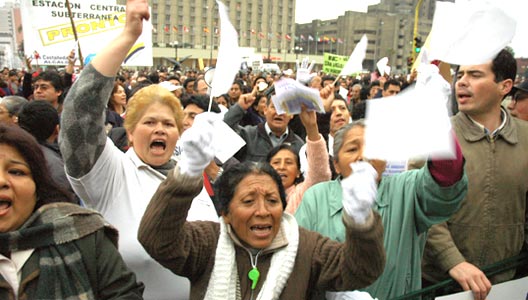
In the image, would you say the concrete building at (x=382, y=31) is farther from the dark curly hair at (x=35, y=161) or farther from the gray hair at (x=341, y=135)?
the dark curly hair at (x=35, y=161)

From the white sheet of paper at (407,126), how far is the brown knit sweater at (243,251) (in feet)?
0.82

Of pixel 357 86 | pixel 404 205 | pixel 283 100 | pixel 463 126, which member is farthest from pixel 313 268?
pixel 357 86

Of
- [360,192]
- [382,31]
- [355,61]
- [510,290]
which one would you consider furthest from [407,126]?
[382,31]

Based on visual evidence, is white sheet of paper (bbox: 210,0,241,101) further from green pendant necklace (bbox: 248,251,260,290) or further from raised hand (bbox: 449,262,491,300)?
raised hand (bbox: 449,262,491,300)

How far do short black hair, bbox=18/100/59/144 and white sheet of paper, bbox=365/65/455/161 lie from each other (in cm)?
→ 272

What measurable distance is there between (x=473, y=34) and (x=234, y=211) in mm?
1172

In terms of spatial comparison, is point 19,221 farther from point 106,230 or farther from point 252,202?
point 252,202

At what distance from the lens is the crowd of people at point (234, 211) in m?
1.67

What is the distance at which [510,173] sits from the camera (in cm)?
262

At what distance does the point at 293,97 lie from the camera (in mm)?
2699

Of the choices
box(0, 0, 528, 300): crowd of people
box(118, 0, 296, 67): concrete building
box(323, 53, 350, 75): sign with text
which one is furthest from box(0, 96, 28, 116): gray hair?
box(118, 0, 296, 67): concrete building

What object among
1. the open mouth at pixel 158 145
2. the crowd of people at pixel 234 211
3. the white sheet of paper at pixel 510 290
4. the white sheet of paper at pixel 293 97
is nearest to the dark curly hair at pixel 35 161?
the crowd of people at pixel 234 211

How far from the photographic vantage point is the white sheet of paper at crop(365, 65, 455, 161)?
1.65 m

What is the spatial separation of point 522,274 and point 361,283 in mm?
1677
